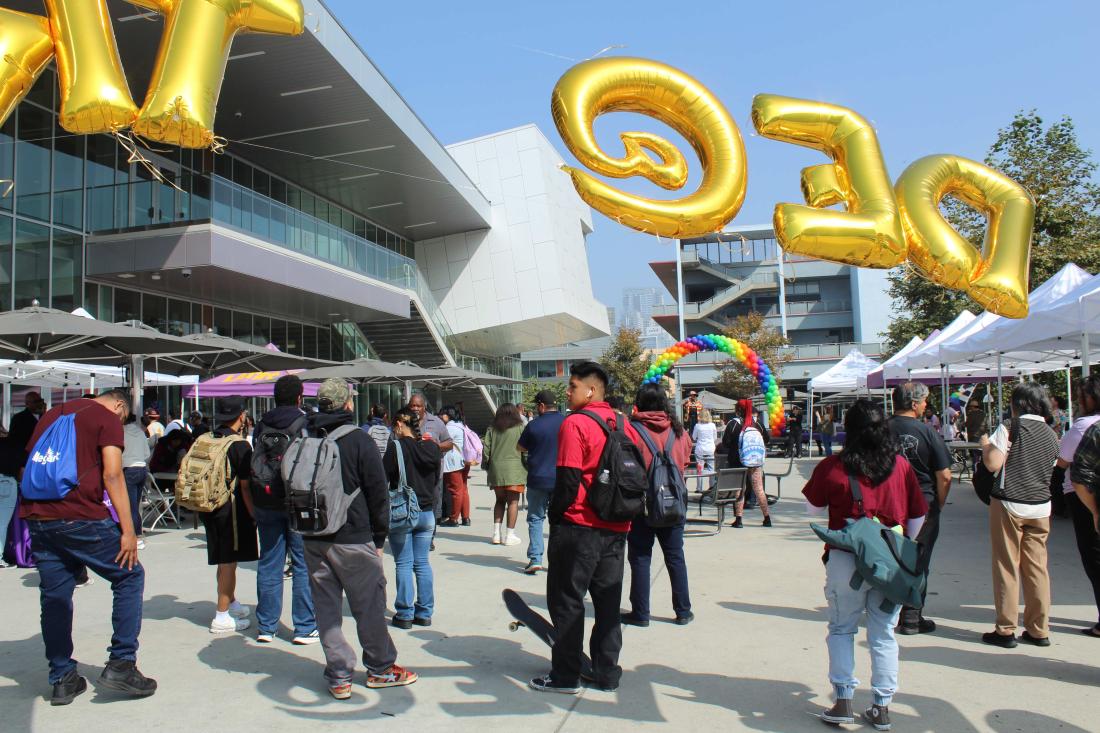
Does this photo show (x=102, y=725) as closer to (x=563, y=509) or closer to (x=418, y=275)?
(x=563, y=509)

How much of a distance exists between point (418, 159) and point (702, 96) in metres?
18.4

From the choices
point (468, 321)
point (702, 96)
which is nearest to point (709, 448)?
point (702, 96)

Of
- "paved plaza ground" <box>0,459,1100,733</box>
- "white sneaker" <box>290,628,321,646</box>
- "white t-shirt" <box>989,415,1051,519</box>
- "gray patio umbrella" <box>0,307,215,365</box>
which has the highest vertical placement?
"gray patio umbrella" <box>0,307,215,365</box>

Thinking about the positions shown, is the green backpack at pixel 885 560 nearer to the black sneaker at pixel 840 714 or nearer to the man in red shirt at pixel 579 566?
the black sneaker at pixel 840 714

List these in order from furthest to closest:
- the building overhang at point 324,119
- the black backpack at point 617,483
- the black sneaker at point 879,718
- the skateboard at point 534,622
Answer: the building overhang at point 324,119, the skateboard at point 534,622, the black backpack at point 617,483, the black sneaker at point 879,718

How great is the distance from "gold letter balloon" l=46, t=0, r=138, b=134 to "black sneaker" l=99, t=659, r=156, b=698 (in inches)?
142

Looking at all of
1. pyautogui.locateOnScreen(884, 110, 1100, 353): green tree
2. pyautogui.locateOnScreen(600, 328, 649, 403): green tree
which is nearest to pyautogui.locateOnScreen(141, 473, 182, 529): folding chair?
pyautogui.locateOnScreen(884, 110, 1100, 353): green tree

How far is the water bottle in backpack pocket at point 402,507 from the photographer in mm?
5492

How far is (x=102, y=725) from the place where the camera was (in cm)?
401

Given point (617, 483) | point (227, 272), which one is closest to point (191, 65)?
point (617, 483)

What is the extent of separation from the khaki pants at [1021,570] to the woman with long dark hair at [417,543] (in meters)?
3.96

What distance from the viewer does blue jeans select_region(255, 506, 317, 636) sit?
541cm

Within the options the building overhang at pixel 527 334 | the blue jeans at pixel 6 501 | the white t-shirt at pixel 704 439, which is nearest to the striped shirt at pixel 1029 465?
the white t-shirt at pixel 704 439

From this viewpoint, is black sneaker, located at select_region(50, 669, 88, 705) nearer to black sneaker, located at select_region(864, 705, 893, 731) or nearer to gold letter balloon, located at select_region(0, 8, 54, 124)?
gold letter balloon, located at select_region(0, 8, 54, 124)
